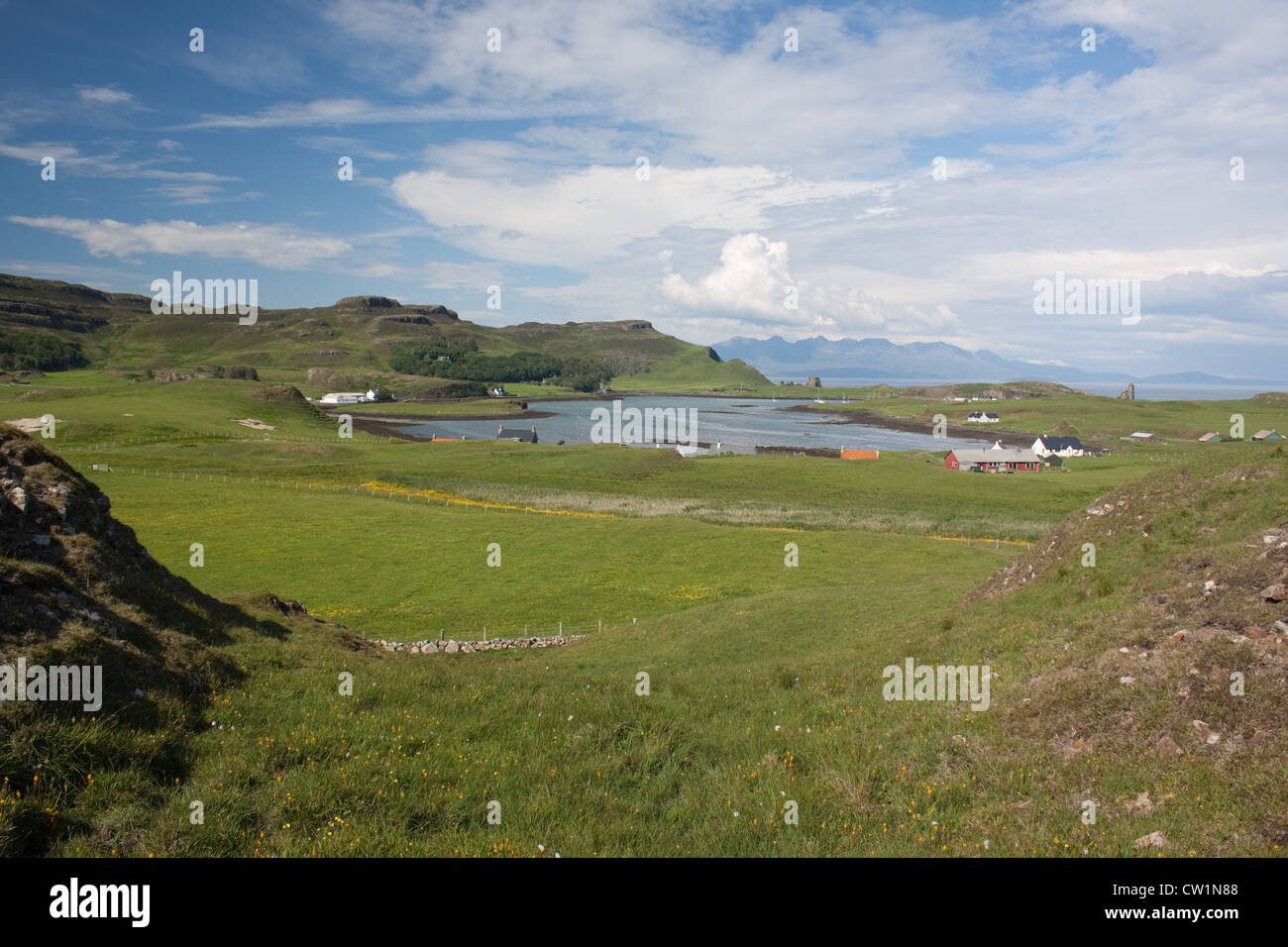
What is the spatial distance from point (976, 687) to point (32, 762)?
1526cm

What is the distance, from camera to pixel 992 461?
120500 millimetres

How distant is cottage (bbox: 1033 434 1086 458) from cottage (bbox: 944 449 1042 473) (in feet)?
55.0

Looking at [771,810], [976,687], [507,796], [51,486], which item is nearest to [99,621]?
[51,486]

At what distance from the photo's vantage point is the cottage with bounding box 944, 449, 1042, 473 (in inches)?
4710

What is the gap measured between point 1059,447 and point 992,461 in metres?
32.5

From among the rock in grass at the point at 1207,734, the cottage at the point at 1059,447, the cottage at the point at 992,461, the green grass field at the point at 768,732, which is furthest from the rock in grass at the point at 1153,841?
the cottage at the point at 1059,447

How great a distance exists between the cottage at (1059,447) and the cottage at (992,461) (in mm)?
16777

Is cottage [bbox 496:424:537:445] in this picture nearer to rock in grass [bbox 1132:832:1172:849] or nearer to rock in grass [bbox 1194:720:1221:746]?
rock in grass [bbox 1194:720:1221:746]

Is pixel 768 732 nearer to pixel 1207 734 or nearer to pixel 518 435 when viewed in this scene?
pixel 1207 734

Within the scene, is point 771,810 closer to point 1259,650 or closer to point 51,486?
point 1259,650

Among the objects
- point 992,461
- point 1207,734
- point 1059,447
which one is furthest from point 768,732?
point 1059,447

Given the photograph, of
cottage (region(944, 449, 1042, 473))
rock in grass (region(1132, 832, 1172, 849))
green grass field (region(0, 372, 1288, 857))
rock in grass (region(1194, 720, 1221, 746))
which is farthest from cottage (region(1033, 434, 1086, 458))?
rock in grass (region(1132, 832, 1172, 849))

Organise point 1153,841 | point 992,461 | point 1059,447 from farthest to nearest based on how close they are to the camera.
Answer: point 1059,447
point 992,461
point 1153,841

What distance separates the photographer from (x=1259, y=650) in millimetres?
10477
